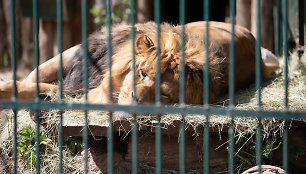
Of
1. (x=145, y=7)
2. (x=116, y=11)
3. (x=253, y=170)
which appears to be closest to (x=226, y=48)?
(x=253, y=170)

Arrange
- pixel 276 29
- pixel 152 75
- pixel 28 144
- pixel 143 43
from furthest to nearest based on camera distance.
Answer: pixel 276 29, pixel 143 43, pixel 152 75, pixel 28 144

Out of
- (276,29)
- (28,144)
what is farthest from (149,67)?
(276,29)

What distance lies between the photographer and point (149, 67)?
12.3ft

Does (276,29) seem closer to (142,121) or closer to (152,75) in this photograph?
(152,75)

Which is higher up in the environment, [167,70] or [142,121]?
[167,70]

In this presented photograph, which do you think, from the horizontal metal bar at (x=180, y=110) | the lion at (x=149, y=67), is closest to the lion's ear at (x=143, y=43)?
the lion at (x=149, y=67)

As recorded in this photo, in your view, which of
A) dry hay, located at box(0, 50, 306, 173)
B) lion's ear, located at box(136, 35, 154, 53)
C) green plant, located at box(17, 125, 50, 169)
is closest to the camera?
dry hay, located at box(0, 50, 306, 173)

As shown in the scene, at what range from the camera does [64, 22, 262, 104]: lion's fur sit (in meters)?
3.77

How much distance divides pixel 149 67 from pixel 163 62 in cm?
11

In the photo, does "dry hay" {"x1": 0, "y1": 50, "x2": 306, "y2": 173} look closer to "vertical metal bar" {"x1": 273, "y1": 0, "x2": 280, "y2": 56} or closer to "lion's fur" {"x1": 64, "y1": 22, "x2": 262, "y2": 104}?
"lion's fur" {"x1": 64, "y1": 22, "x2": 262, "y2": 104}

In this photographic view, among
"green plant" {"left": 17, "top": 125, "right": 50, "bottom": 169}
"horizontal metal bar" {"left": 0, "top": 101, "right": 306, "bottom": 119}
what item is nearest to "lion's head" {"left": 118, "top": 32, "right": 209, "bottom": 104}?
"green plant" {"left": 17, "top": 125, "right": 50, "bottom": 169}

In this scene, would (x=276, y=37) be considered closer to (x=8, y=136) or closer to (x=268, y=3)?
(x=268, y=3)

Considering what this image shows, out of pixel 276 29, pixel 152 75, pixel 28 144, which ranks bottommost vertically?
pixel 28 144

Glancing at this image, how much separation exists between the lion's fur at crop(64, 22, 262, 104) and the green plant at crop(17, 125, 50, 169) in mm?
517
